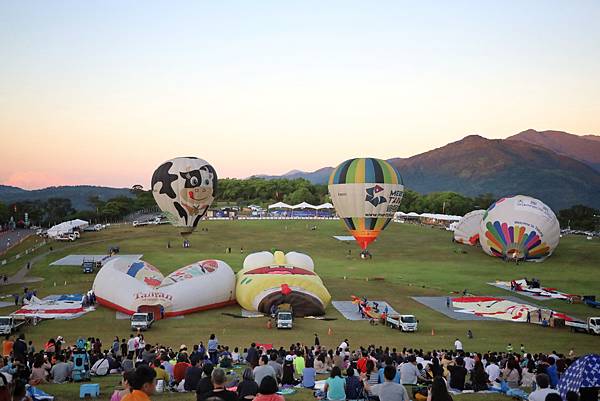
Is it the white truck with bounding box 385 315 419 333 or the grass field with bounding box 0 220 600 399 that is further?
the white truck with bounding box 385 315 419 333

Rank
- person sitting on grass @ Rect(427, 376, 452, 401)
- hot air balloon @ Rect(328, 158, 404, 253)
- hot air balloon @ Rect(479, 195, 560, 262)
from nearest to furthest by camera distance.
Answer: person sitting on grass @ Rect(427, 376, 452, 401) → hot air balloon @ Rect(328, 158, 404, 253) → hot air balloon @ Rect(479, 195, 560, 262)

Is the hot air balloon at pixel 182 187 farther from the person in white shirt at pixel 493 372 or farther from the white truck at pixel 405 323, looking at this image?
the person in white shirt at pixel 493 372

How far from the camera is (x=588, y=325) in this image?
27.4 metres

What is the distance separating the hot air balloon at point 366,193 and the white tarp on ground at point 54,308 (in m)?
19.4

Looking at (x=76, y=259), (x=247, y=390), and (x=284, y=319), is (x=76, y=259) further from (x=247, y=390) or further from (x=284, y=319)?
(x=247, y=390)

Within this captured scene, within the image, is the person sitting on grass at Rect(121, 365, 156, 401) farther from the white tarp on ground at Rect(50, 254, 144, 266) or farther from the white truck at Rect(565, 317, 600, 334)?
the white tarp on ground at Rect(50, 254, 144, 266)

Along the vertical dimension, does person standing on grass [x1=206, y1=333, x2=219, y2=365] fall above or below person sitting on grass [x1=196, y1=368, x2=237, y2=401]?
below

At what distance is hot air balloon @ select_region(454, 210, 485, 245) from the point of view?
2518 inches

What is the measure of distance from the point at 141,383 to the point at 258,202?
486ft

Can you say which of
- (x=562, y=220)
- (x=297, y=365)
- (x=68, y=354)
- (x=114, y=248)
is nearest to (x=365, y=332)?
(x=297, y=365)

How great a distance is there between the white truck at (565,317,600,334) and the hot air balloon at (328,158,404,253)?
688 inches

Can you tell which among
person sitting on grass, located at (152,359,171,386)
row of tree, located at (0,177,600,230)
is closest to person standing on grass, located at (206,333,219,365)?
person sitting on grass, located at (152,359,171,386)

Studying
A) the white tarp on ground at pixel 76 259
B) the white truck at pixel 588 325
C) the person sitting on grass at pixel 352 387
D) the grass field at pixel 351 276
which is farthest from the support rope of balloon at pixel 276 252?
the person sitting on grass at pixel 352 387

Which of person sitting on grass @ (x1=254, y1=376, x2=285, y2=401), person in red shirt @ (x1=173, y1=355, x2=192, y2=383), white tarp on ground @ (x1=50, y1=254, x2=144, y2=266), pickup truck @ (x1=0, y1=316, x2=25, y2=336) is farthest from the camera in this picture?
white tarp on ground @ (x1=50, y1=254, x2=144, y2=266)
